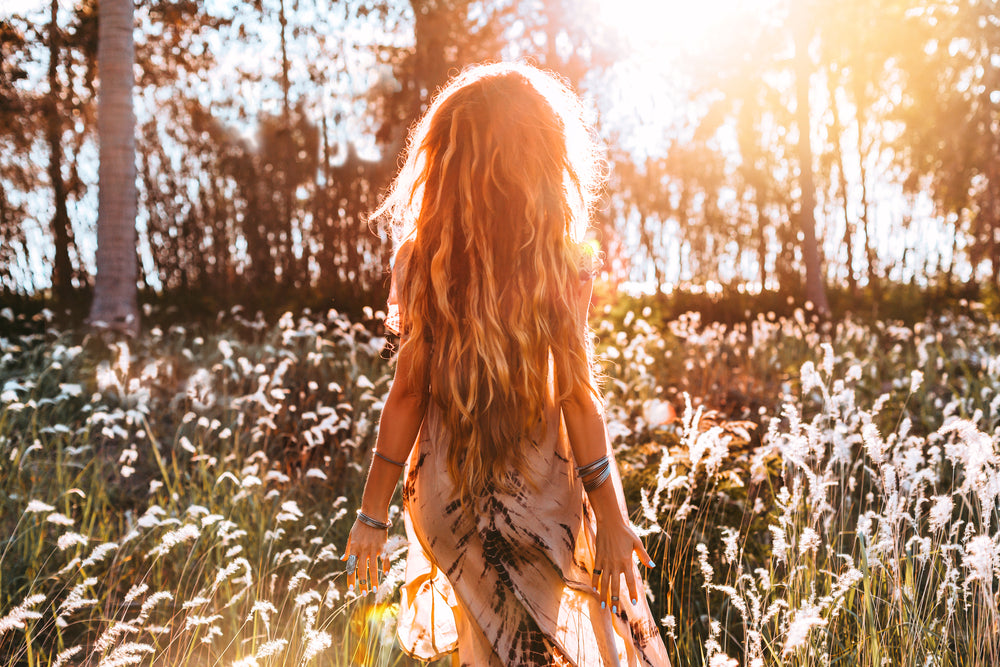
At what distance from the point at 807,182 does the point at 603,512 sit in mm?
10550

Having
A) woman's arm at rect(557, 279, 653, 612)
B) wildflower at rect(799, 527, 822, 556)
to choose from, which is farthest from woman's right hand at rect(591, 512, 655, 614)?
wildflower at rect(799, 527, 822, 556)

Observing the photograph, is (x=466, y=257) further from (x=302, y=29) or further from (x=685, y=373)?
(x=302, y=29)

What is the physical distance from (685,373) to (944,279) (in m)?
9.93

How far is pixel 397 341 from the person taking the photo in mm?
7480

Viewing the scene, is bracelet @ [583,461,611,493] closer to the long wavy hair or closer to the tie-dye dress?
the tie-dye dress

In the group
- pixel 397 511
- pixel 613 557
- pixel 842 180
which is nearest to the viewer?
pixel 613 557

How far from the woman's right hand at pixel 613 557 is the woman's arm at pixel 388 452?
56 cm

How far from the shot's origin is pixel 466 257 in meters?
1.92

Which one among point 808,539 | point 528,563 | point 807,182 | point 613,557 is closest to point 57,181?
point 807,182

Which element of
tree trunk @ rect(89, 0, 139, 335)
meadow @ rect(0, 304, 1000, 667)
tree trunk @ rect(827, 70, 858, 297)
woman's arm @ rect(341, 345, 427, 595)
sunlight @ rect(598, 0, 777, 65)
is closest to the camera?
woman's arm @ rect(341, 345, 427, 595)

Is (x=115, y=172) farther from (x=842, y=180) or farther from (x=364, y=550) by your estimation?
(x=842, y=180)

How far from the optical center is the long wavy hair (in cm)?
183


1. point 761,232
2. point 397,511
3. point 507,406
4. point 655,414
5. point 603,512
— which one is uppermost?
point 761,232

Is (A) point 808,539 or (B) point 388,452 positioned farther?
(A) point 808,539
